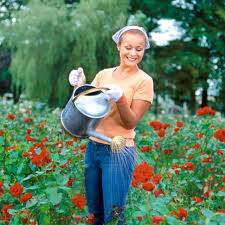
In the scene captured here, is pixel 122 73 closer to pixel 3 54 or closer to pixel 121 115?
pixel 121 115

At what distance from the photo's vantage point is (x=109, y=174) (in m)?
1.57

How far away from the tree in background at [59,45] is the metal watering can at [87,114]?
499 centimetres

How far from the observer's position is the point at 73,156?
2111 mm

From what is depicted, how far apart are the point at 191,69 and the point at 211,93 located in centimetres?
243

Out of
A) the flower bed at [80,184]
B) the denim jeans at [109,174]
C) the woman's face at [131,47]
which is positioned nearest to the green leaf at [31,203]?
the flower bed at [80,184]

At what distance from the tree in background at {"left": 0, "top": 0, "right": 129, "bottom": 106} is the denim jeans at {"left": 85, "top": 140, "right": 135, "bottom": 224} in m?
4.88

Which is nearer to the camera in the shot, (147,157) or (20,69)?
(147,157)

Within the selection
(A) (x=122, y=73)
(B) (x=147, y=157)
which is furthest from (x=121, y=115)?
(B) (x=147, y=157)

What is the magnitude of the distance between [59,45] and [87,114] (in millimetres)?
5904

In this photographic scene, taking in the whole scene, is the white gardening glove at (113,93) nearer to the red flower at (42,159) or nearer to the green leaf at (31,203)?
the red flower at (42,159)

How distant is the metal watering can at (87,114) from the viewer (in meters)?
1.39

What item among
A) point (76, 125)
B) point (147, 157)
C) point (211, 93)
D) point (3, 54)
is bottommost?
point (211, 93)

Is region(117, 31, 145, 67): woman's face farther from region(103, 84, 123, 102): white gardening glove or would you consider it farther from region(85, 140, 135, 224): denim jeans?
region(85, 140, 135, 224): denim jeans

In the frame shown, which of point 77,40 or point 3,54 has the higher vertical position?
point 77,40
